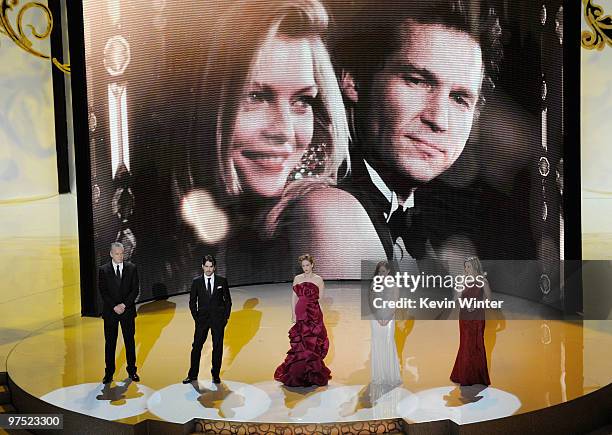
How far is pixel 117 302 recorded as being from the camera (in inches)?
350

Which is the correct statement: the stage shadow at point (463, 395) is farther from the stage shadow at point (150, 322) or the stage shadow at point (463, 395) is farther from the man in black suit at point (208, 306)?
the stage shadow at point (150, 322)

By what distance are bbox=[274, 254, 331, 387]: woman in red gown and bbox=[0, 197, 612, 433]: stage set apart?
13cm

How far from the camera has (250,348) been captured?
10.1m

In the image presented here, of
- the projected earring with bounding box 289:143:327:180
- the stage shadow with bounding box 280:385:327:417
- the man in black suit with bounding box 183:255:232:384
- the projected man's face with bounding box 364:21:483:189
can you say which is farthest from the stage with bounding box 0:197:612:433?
the projected man's face with bounding box 364:21:483:189

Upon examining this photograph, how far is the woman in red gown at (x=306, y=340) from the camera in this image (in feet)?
28.8

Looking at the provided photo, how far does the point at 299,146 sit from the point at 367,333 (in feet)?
9.49

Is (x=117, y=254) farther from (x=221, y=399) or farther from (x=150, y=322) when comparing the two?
(x=150, y=322)

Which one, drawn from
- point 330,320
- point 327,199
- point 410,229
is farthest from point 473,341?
point 327,199

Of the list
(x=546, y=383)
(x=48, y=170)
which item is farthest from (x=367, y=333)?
(x=48, y=170)

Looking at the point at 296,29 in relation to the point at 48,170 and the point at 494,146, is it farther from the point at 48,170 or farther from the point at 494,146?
the point at 48,170

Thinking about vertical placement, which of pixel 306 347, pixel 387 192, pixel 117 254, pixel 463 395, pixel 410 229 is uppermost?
pixel 387 192

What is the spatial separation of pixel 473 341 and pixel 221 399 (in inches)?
89.8

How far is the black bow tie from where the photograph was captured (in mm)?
12469

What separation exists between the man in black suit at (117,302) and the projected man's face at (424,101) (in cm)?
451
